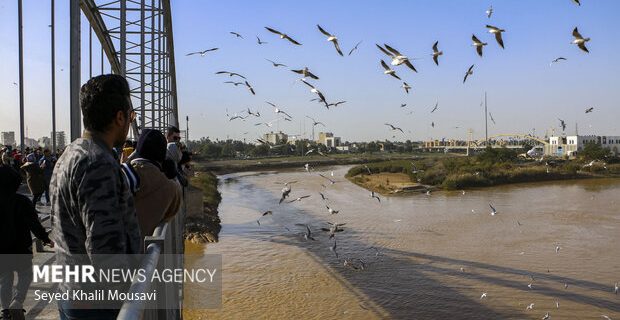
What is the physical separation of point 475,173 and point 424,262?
2722 centimetres

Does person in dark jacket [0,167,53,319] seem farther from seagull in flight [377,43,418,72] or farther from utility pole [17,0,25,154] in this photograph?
utility pole [17,0,25,154]

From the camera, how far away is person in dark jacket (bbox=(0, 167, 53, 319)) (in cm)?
451

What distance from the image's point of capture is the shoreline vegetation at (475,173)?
129ft

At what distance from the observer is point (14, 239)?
4559 millimetres

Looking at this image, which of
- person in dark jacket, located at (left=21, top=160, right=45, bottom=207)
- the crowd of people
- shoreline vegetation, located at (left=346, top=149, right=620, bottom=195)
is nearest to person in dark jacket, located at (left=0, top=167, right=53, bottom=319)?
the crowd of people

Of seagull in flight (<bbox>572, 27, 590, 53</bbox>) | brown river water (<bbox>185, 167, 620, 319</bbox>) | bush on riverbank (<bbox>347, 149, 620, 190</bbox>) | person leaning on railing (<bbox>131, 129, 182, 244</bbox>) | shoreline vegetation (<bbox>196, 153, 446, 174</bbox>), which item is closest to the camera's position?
person leaning on railing (<bbox>131, 129, 182, 244</bbox>)

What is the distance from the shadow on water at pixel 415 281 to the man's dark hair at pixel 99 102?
372 inches

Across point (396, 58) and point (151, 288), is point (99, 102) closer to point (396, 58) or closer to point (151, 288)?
point (151, 288)

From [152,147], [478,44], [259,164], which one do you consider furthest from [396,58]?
[259,164]

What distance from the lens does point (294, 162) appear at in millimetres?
71375

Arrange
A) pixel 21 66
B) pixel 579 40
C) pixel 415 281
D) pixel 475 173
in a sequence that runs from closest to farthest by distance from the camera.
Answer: pixel 579 40 → pixel 21 66 → pixel 415 281 → pixel 475 173

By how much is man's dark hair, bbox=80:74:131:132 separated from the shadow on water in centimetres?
946

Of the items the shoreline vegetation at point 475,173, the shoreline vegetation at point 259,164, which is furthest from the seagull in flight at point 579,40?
the shoreline vegetation at point 259,164

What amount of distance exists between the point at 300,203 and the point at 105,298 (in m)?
28.5
